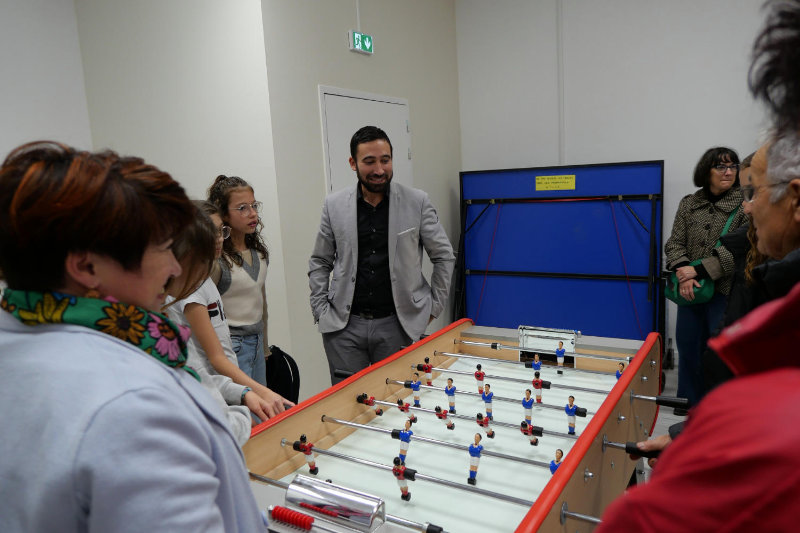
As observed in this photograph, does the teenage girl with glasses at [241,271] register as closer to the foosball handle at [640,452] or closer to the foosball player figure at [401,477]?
the foosball player figure at [401,477]

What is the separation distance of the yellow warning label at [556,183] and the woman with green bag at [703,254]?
3.05 feet

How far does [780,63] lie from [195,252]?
3.37ft

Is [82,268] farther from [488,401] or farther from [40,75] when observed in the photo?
[40,75]

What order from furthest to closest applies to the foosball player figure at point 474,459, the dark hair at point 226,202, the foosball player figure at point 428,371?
the dark hair at point 226,202
the foosball player figure at point 428,371
the foosball player figure at point 474,459

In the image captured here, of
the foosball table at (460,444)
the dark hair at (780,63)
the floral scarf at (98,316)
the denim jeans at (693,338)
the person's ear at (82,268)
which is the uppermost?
the dark hair at (780,63)

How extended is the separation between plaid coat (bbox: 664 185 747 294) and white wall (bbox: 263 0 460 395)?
6.29ft

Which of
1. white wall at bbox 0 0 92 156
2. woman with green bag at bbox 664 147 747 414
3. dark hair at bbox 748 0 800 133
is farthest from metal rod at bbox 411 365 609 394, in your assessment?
white wall at bbox 0 0 92 156

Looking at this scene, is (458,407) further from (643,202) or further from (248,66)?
(643,202)

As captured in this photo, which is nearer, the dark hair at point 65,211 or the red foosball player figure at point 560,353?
the dark hair at point 65,211

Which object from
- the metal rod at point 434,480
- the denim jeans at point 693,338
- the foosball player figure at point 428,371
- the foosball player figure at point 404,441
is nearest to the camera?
the metal rod at point 434,480

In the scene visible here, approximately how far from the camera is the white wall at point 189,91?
9.94 feet

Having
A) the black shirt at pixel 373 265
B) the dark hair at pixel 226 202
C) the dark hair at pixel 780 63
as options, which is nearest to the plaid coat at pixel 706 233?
the black shirt at pixel 373 265

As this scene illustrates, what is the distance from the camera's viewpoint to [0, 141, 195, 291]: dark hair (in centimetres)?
64

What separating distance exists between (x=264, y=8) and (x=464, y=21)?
224 cm
